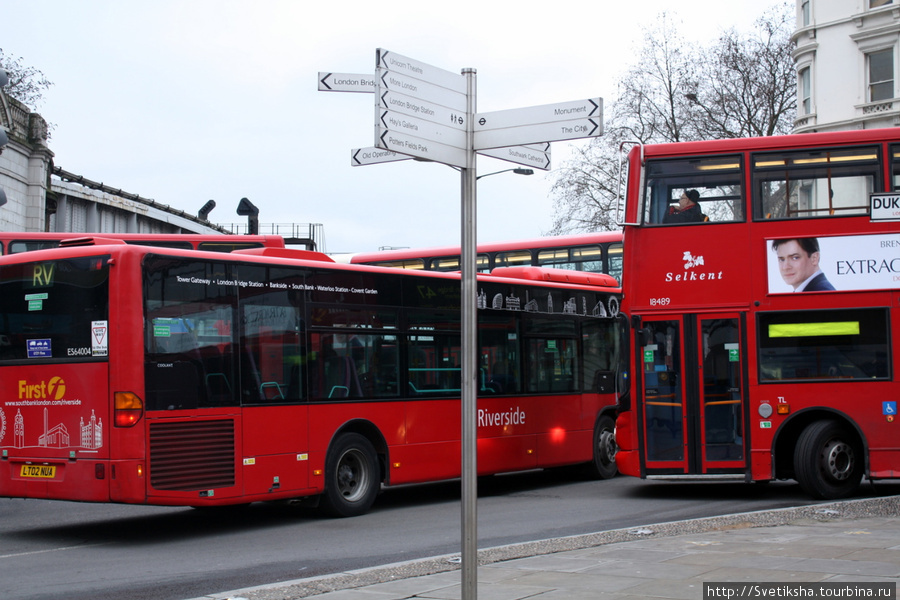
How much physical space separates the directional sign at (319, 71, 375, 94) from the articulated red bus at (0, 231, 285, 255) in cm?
691

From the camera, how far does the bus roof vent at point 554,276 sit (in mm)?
16266

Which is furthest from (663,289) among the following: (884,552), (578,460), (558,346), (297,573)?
(297,573)

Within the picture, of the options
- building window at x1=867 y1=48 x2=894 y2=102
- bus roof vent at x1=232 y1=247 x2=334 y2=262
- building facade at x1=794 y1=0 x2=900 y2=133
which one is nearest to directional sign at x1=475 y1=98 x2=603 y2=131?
bus roof vent at x1=232 y1=247 x2=334 y2=262

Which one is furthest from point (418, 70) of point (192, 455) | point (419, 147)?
point (192, 455)

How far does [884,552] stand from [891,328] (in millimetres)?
5807

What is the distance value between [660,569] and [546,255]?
46.6ft

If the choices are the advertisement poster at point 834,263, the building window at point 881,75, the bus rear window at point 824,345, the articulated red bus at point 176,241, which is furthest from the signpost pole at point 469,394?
the building window at point 881,75

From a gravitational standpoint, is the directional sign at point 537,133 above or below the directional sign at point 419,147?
above

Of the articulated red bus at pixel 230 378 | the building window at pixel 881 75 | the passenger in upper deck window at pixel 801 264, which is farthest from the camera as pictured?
the building window at pixel 881 75

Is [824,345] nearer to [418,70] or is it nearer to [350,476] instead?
[350,476]

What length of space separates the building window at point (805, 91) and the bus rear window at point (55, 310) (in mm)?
37645

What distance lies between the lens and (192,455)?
1062 cm

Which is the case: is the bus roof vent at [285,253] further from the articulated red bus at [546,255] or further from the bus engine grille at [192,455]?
the articulated red bus at [546,255]

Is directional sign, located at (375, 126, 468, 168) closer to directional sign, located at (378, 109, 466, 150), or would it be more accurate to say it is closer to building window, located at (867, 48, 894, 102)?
directional sign, located at (378, 109, 466, 150)
